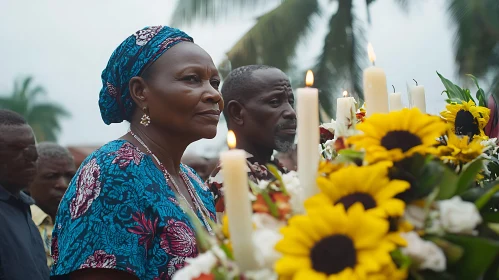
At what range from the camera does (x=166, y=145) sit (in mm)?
2801

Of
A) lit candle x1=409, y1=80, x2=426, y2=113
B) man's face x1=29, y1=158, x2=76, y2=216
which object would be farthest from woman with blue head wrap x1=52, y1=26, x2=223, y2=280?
man's face x1=29, y1=158, x2=76, y2=216

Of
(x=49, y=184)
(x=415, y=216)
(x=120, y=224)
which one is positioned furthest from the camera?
(x=49, y=184)

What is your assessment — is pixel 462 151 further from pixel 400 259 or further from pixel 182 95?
pixel 182 95

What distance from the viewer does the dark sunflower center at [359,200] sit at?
47.3 inches

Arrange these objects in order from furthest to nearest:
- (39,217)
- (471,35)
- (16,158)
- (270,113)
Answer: (471,35) < (39,217) < (16,158) < (270,113)

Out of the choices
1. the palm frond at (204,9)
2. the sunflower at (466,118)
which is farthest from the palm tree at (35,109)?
the sunflower at (466,118)

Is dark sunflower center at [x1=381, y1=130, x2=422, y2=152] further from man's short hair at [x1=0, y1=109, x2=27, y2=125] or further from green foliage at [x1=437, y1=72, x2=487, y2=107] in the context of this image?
man's short hair at [x1=0, y1=109, x2=27, y2=125]

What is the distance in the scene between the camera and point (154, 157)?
2729 mm

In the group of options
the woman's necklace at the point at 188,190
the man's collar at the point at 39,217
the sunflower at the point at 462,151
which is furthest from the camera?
the man's collar at the point at 39,217

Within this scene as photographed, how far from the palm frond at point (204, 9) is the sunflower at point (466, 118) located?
511 inches

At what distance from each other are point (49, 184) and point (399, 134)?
198 inches

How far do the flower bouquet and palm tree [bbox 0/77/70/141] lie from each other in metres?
49.8

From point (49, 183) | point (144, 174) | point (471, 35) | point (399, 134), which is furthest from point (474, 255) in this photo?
point (471, 35)

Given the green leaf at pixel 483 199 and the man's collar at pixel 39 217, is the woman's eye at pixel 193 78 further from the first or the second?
the man's collar at pixel 39 217
